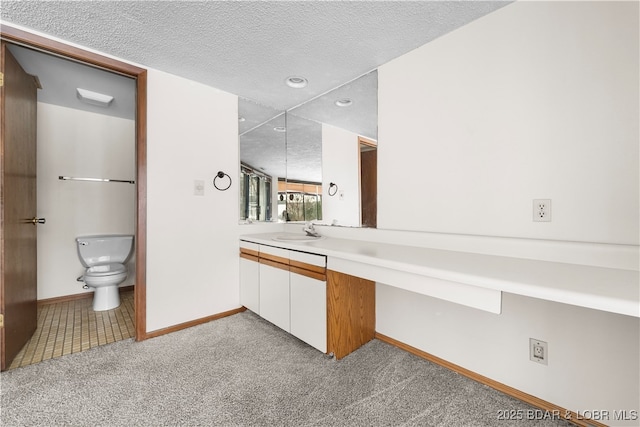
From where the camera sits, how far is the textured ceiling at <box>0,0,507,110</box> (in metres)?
1.52

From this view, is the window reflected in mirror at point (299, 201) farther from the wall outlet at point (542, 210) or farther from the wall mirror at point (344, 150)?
the wall outlet at point (542, 210)

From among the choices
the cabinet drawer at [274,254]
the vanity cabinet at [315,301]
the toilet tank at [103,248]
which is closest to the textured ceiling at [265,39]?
the cabinet drawer at [274,254]

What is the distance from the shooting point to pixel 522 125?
1438 millimetres

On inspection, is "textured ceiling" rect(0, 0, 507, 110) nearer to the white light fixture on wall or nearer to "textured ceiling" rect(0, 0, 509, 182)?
"textured ceiling" rect(0, 0, 509, 182)

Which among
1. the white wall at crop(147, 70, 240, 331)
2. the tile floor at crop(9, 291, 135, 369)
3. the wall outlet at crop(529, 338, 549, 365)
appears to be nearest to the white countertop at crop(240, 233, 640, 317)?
the wall outlet at crop(529, 338, 549, 365)

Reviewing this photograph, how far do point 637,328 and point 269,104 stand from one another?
299cm

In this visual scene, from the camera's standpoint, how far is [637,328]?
1139 mm

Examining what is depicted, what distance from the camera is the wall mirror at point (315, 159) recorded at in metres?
2.22

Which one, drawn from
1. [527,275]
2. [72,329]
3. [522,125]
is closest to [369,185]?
[522,125]

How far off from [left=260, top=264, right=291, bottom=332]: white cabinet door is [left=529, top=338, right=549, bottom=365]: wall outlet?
1484 millimetres

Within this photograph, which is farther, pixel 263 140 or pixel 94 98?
pixel 263 140

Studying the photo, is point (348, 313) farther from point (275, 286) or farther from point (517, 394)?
point (517, 394)

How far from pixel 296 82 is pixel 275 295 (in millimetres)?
1814

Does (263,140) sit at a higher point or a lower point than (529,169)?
higher
